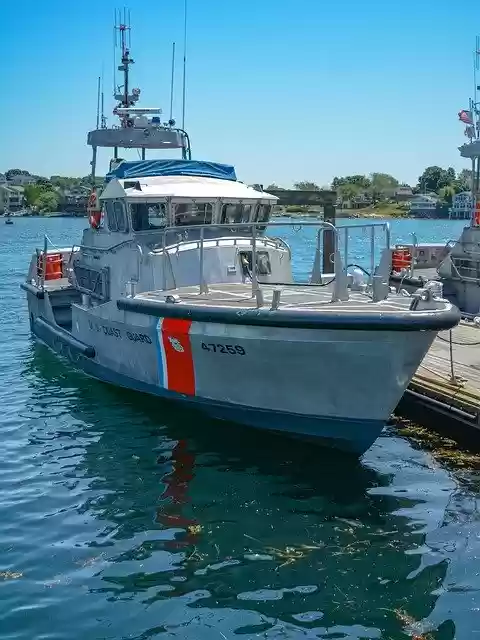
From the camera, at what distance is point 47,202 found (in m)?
139

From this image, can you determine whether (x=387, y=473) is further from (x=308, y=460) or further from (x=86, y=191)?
(x=86, y=191)

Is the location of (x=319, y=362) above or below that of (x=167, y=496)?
above

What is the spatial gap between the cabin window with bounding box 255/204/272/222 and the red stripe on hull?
3.26m

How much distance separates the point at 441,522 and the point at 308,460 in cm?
202

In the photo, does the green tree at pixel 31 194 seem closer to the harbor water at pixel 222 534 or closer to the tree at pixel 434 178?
the tree at pixel 434 178

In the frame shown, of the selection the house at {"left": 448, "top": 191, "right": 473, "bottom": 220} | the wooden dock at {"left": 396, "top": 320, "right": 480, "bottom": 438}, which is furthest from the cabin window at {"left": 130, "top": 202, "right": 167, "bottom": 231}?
the house at {"left": 448, "top": 191, "right": 473, "bottom": 220}

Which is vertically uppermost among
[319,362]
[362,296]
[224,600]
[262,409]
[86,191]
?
[86,191]

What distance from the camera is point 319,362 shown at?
8.62 m

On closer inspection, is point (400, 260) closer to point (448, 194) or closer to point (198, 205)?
point (198, 205)

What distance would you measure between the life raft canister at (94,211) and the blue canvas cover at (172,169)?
0.54 metres

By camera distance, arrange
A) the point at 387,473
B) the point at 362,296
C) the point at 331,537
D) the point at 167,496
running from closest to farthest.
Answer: the point at 331,537, the point at 167,496, the point at 387,473, the point at 362,296

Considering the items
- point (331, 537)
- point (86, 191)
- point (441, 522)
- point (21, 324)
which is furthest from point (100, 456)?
point (21, 324)

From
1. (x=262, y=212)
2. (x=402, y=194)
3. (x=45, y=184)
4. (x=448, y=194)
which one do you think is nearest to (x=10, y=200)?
(x=45, y=184)

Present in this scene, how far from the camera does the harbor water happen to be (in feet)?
19.7
